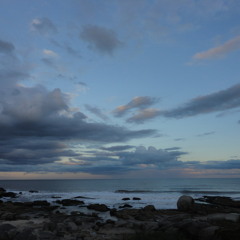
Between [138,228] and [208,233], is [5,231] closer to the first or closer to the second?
[138,228]

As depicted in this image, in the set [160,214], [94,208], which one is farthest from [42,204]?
[160,214]

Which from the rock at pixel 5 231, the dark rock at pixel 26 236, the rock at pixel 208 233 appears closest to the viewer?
the rock at pixel 208 233

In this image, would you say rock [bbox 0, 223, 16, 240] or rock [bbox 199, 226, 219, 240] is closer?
rock [bbox 199, 226, 219, 240]

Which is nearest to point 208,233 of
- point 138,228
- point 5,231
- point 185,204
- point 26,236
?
point 138,228

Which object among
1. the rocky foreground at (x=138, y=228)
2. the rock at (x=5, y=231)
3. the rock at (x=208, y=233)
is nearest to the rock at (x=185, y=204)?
the rocky foreground at (x=138, y=228)

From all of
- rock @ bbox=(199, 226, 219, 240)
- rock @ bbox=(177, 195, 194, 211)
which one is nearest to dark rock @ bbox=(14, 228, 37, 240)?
rock @ bbox=(199, 226, 219, 240)

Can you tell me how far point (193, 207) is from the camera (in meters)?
37.1

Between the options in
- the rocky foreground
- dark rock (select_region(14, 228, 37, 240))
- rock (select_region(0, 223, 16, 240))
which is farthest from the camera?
rock (select_region(0, 223, 16, 240))

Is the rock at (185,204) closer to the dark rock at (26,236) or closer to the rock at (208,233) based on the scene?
the rock at (208,233)

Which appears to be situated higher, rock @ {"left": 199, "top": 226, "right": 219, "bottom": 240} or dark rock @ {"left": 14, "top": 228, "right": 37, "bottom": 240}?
rock @ {"left": 199, "top": 226, "right": 219, "bottom": 240}

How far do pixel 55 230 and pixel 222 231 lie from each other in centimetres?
1402

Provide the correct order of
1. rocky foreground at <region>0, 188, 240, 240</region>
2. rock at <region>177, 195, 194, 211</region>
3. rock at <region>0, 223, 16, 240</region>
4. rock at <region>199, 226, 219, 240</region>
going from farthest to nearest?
rock at <region>177, 195, 194, 211</region>, rock at <region>0, 223, 16, 240</region>, rocky foreground at <region>0, 188, 240, 240</region>, rock at <region>199, 226, 219, 240</region>

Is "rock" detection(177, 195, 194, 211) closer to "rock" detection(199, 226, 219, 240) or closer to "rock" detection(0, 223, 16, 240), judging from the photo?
"rock" detection(199, 226, 219, 240)

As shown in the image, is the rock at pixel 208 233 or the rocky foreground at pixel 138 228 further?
the rocky foreground at pixel 138 228
